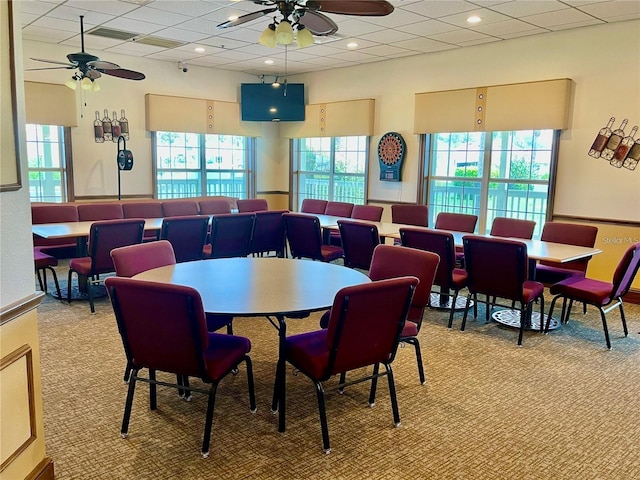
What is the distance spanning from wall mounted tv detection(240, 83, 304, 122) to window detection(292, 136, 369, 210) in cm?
69

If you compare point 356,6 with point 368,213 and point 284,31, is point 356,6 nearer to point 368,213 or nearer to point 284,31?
point 284,31

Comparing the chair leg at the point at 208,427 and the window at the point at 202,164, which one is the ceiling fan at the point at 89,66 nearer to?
the window at the point at 202,164

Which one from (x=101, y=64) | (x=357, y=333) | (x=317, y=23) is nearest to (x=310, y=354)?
(x=357, y=333)

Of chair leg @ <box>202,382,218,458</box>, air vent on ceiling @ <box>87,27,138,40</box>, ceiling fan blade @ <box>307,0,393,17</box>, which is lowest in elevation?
chair leg @ <box>202,382,218,458</box>

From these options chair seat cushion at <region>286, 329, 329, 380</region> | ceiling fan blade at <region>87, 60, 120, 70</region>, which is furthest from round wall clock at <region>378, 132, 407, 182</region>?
chair seat cushion at <region>286, 329, 329, 380</region>

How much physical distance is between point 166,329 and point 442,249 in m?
2.80

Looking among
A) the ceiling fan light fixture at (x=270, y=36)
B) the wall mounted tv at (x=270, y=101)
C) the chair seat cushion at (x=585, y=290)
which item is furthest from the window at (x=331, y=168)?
the ceiling fan light fixture at (x=270, y=36)

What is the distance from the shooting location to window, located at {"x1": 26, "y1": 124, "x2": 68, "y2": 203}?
7.04 metres

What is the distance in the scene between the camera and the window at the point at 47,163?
7043 mm

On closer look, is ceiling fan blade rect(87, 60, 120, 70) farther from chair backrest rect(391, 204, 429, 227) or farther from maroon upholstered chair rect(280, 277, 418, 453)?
maroon upholstered chair rect(280, 277, 418, 453)

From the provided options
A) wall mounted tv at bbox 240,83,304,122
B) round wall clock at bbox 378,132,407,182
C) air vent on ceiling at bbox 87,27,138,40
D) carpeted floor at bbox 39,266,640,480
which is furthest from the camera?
wall mounted tv at bbox 240,83,304,122

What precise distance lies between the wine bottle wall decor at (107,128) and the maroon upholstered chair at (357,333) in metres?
5.93

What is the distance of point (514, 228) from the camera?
16.9 ft

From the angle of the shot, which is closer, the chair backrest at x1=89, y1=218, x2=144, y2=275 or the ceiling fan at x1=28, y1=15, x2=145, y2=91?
the chair backrest at x1=89, y1=218, x2=144, y2=275
